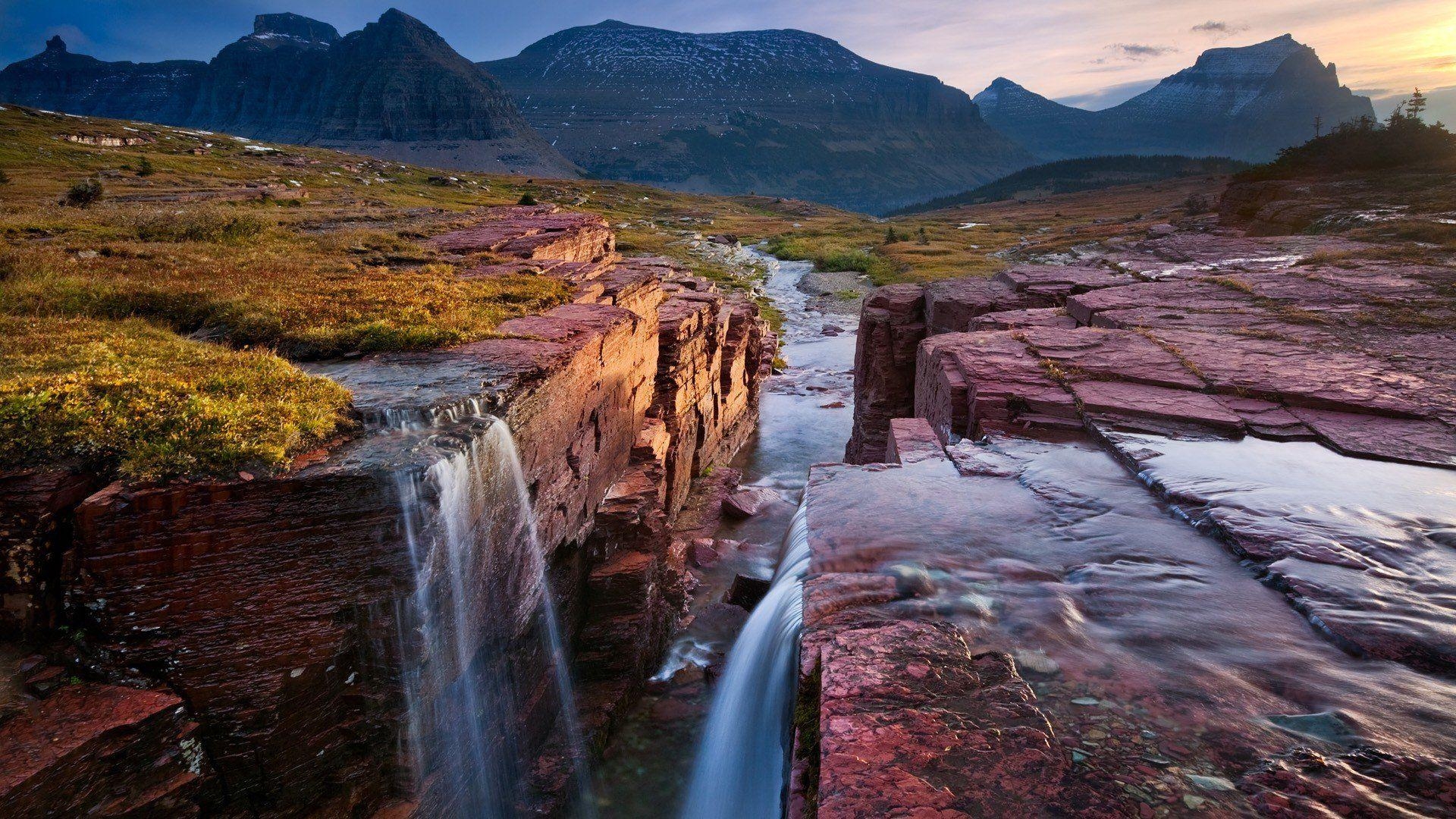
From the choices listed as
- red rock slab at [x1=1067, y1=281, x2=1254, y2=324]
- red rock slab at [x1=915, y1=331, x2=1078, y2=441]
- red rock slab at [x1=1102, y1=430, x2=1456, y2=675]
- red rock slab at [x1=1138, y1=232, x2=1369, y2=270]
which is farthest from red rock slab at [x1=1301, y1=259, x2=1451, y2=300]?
red rock slab at [x1=1102, y1=430, x2=1456, y2=675]

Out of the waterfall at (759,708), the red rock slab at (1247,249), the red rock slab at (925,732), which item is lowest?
the waterfall at (759,708)

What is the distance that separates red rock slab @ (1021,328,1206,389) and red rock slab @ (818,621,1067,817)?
4.56 metres

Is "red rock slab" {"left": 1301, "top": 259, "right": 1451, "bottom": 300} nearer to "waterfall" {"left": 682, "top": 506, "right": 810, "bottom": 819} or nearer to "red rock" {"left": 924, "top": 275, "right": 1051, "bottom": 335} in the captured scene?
"red rock" {"left": 924, "top": 275, "right": 1051, "bottom": 335}

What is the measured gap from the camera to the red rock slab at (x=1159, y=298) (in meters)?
9.05

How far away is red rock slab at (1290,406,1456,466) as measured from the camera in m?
4.76

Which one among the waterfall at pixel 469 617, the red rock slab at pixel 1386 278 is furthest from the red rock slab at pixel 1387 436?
the waterfall at pixel 469 617

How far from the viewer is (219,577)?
3.86 m

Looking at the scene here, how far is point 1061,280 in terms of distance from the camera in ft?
Result: 37.3

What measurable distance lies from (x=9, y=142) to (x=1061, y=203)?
4199 inches

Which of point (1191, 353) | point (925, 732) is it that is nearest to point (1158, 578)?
point (925, 732)

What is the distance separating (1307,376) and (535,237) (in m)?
10.9

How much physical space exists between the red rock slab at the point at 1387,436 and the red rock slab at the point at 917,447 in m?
2.79

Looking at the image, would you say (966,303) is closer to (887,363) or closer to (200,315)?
(887,363)

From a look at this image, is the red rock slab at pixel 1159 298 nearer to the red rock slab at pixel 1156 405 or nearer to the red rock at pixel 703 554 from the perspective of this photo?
the red rock slab at pixel 1156 405
